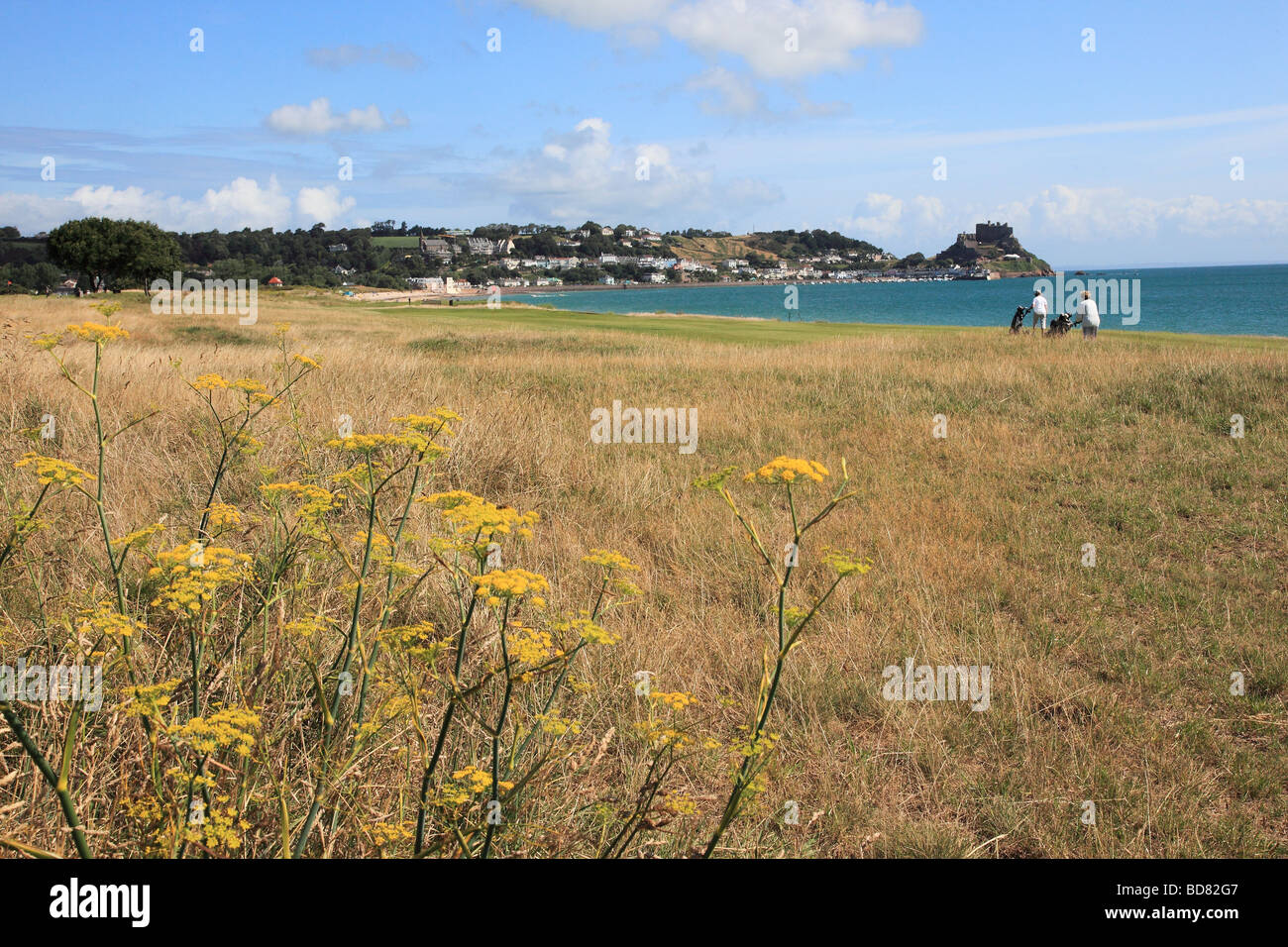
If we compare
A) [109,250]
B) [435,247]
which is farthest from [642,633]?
[435,247]

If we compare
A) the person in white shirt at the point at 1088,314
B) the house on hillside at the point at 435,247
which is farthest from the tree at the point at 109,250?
the house on hillside at the point at 435,247

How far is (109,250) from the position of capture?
6944 centimetres

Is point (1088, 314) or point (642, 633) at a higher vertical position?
point (1088, 314)

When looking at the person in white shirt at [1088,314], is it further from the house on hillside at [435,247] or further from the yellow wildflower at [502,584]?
the house on hillside at [435,247]

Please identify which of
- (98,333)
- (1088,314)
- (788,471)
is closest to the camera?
(788,471)

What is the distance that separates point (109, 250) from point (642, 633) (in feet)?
267

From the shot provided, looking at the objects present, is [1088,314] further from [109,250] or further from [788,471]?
[109,250]

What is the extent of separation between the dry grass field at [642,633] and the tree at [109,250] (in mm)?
71926

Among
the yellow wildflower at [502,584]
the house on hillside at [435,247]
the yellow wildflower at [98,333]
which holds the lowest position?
the yellow wildflower at [502,584]

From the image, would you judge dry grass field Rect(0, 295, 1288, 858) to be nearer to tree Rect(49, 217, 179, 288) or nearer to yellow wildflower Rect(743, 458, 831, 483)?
yellow wildflower Rect(743, 458, 831, 483)

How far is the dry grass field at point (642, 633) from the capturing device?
8.23ft
